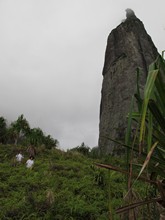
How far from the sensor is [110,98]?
32.7m

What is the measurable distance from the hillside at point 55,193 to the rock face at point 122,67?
12.1 m

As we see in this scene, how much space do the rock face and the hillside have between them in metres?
12.1

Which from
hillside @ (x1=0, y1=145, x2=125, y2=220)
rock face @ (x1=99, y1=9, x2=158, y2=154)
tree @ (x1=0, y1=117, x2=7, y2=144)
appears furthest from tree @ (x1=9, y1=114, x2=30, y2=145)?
hillside @ (x1=0, y1=145, x2=125, y2=220)

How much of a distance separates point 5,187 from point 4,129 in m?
24.2

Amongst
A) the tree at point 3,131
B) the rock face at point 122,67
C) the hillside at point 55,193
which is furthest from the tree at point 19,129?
the hillside at point 55,193

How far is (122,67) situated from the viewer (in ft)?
110

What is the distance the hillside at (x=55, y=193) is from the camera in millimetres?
8688

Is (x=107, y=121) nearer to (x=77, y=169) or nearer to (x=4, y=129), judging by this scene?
(x=4, y=129)

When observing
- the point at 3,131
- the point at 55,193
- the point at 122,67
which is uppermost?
the point at 122,67

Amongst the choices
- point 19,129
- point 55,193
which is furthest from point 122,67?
point 55,193

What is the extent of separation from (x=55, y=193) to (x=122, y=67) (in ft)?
79.7

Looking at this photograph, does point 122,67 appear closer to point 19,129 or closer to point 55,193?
point 19,129

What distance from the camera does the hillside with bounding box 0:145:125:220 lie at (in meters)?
8.69

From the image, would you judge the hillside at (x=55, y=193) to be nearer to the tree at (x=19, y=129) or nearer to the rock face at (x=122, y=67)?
the rock face at (x=122, y=67)
